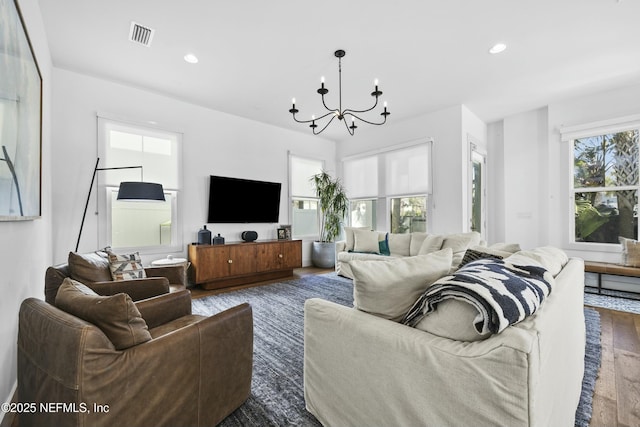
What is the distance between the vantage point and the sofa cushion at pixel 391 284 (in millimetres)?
1250

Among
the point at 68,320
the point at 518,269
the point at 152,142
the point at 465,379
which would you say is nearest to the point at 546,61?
the point at 518,269

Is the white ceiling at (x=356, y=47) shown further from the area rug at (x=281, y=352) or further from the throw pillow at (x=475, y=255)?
the area rug at (x=281, y=352)

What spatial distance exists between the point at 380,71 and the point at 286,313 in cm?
317

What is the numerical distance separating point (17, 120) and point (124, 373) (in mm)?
1555

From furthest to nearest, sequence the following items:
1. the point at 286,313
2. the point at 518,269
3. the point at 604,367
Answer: the point at 286,313 → the point at 604,367 → the point at 518,269

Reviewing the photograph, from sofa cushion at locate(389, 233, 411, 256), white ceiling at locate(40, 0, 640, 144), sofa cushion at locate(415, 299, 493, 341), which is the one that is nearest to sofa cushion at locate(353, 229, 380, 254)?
sofa cushion at locate(389, 233, 411, 256)

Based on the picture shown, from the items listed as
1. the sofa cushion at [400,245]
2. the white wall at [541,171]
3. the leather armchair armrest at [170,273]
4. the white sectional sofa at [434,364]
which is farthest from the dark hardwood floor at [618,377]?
the leather armchair armrest at [170,273]

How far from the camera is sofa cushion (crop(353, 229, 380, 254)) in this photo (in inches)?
194

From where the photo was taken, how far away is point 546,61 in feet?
11.2

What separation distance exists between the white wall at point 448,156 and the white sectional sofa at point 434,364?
3.38 meters

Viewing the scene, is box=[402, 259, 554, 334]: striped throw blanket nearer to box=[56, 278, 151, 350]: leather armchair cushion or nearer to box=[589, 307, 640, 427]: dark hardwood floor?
box=[589, 307, 640, 427]: dark hardwood floor

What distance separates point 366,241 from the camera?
16.4 ft

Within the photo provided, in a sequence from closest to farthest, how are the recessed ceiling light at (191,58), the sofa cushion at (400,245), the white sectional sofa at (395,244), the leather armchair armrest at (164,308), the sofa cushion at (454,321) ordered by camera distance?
the sofa cushion at (454,321) → the leather armchair armrest at (164,308) → the recessed ceiling light at (191,58) → the white sectional sofa at (395,244) → the sofa cushion at (400,245)

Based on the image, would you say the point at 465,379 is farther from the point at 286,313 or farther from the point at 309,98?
the point at 309,98
